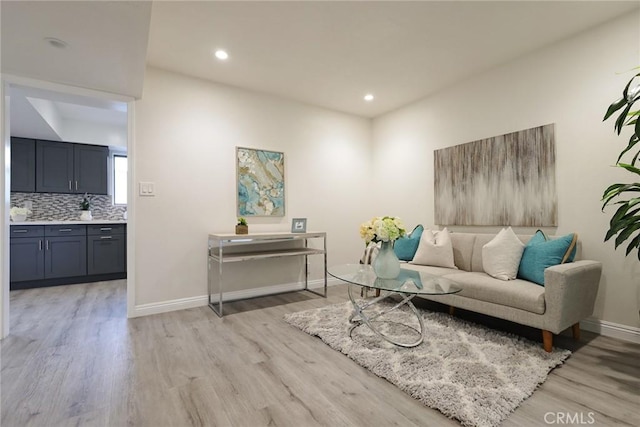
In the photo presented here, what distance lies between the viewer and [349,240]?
177 inches

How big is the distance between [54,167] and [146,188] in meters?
2.94

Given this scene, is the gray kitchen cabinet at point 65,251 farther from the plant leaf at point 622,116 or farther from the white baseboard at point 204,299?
the plant leaf at point 622,116

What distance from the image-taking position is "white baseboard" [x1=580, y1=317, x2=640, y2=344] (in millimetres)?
2312

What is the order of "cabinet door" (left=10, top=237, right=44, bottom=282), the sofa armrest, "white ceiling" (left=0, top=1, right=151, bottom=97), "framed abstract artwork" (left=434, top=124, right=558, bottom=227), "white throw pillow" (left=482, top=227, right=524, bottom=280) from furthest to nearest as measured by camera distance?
"cabinet door" (left=10, top=237, right=44, bottom=282)
"framed abstract artwork" (left=434, top=124, right=558, bottom=227)
"white throw pillow" (left=482, top=227, right=524, bottom=280)
the sofa armrest
"white ceiling" (left=0, top=1, right=151, bottom=97)

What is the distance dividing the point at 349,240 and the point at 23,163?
4.95 meters

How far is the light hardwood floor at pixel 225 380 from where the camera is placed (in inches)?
57.7

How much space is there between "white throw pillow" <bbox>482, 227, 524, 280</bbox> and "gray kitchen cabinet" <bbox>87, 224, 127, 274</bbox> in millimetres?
5111

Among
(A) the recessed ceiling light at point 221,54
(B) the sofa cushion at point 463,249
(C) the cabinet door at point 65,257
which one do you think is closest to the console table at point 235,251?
(B) the sofa cushion at point 463,249

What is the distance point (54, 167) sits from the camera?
4711 millimetres

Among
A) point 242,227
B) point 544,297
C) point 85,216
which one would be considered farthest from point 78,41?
point 85,216

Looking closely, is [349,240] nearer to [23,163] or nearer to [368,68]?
[368,68]

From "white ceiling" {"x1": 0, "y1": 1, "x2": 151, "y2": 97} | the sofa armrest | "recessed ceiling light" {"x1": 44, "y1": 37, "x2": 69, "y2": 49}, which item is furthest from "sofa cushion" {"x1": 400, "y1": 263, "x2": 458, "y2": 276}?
"recessed ceiling light" {"x1": 44, "y1": 37, "x2": 69, "y2": 49}
